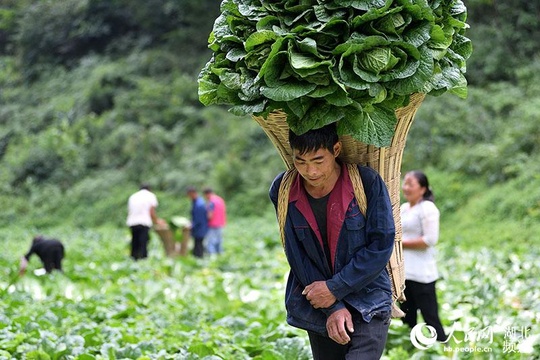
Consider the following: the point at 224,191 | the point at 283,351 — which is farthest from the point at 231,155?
the point at 283,351

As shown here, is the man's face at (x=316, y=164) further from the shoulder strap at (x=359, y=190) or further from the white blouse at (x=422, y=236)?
the white blouse at (x=422, y=236)

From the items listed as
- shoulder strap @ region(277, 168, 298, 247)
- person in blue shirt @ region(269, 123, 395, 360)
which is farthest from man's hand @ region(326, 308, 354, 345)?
shoulder strap @ region(277, 168, 298, 247)

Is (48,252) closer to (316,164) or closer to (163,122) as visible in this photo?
(316,164)

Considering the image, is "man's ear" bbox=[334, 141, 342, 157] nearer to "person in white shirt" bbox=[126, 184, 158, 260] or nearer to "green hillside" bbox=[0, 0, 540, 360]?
"green hillside" bbox=[0, 0, 540, 360]

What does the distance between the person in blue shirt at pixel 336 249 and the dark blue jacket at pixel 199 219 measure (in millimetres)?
11205

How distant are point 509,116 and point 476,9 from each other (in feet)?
20.6

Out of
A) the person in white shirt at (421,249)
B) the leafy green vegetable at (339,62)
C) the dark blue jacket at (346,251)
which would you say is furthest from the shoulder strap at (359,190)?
the person in white shirt at (421,249)

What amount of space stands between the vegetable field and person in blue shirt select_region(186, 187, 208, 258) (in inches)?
50.6

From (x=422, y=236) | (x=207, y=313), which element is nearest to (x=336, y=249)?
(x=422, y=236)

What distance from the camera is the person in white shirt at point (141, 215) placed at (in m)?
13.6

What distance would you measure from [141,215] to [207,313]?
19.2 feet

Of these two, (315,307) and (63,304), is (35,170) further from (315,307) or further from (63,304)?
(315,307)

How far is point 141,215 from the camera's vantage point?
44.8 feet

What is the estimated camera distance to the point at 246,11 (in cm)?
377
